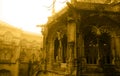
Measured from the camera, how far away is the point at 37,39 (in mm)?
38625

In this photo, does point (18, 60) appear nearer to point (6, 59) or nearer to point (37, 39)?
point (6, 59)

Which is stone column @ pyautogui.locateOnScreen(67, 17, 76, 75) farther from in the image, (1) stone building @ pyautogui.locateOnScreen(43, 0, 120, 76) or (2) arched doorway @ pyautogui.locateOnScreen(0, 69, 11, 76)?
(2) arched doorway @ pyautogui.locateOnScreen(0, 69, 11, 76)

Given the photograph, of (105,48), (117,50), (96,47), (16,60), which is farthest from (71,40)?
(16,60)

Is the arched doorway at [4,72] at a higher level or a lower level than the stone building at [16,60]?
lower

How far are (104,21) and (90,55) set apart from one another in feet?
7.82

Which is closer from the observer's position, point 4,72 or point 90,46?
point 90,46

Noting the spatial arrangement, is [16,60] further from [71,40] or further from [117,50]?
[117,50]

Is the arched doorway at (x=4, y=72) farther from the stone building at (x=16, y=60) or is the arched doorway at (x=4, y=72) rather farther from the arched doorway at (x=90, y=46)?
the arched doorway at (x=90, y=46)

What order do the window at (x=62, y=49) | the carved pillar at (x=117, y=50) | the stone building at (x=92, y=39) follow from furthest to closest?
the window at (x=62, y=49) → the carved pillar at (x=117, y=50) → the stone building at (x=92, y=39)

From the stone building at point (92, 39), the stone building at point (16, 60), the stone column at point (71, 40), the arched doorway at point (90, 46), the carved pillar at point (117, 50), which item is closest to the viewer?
the stone column at point (71, 40)

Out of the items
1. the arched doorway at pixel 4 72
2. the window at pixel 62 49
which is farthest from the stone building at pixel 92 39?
the arched doorway at pixel 4 72

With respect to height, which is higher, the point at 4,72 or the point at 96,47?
the point at 96,47

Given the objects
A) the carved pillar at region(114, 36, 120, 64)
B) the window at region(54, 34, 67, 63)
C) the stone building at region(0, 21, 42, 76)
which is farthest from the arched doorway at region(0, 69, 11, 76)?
the carved pillar at region(114, 36, 120, 64)

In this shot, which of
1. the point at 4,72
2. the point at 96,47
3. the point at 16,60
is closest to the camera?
the point at 96,47
